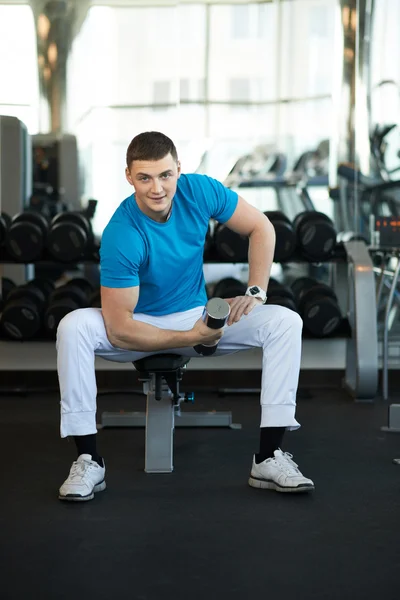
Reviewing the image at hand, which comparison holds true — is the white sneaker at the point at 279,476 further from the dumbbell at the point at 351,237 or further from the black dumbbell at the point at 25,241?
the dumbbell at the point at 351,237

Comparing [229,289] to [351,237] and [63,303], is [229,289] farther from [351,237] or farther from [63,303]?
[351,237]

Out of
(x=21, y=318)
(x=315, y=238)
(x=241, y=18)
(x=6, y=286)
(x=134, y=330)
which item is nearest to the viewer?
(x=134, y=330)

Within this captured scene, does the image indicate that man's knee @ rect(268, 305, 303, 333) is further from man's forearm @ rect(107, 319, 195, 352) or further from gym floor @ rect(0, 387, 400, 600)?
gym floor @ rect(0, 387, 400, 600)

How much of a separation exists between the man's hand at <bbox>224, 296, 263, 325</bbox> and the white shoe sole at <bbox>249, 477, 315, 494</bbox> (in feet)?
1.59

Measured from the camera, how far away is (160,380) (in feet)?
9.46

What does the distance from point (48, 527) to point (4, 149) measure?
2955 mm

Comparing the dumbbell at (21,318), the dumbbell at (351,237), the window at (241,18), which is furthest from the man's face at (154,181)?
the window at (241,18)

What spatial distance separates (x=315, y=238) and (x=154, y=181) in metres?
1.76

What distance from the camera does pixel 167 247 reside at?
2730mm

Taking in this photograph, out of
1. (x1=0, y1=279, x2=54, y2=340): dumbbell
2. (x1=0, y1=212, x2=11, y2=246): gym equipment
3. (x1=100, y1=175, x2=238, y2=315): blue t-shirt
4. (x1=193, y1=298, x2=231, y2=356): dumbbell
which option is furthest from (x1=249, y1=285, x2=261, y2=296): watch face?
(x1=0, y1=212, x2=11, y2=246): gym equipment

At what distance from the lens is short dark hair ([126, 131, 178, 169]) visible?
8.61 feet

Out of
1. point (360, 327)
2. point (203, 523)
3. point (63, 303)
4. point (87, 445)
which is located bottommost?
point (203, 523)

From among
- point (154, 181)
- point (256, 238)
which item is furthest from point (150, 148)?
point (256, 238)

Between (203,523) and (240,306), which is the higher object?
(240,306)
